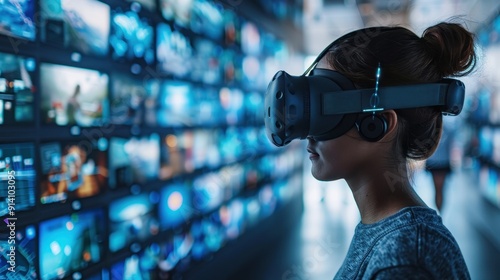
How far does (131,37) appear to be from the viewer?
6.86ft

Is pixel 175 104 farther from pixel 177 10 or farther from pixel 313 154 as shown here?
pixel 313 154

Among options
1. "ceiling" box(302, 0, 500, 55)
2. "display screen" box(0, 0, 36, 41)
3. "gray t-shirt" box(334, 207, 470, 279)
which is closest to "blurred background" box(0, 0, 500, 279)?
"display screen" box(0, 0, 36, 41)

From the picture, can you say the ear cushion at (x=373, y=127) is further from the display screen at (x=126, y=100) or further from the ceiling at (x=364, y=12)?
the ceiling at (x=364, y=12)

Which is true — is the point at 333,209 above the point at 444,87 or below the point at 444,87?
below

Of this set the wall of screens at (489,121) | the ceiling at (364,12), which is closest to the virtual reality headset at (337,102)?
the wall of screens at (489,121)

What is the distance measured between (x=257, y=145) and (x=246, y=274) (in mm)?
1106

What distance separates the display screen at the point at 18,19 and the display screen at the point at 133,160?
0.61 m

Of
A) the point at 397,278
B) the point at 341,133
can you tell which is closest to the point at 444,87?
the point at 341,133

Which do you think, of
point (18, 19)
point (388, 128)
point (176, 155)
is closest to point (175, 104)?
point (176, 155)

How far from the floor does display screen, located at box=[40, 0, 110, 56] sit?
1832mm

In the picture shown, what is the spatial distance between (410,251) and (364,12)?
5.97 meters

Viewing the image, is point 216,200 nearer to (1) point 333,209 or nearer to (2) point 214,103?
(2) point 214,103

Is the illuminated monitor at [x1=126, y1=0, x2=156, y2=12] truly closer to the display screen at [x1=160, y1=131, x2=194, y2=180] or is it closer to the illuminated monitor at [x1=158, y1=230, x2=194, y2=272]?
the display screen at [x1=160, y1=131, x2=194, y2=180]

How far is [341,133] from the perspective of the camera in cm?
91
